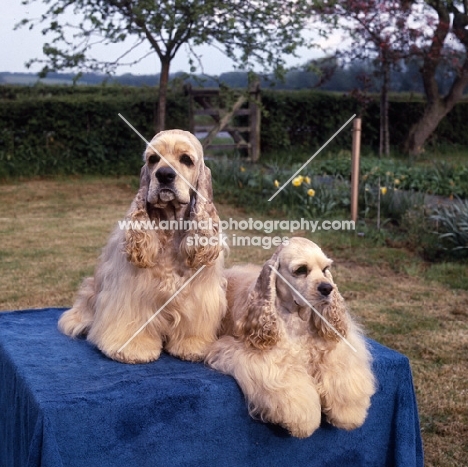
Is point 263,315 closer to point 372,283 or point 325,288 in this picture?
point 325,288

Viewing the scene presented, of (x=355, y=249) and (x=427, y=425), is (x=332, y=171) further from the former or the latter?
(x=427, y=425)

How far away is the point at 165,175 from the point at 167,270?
15.4 inches

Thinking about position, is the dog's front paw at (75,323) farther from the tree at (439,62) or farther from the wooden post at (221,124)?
the tree at (439,62)

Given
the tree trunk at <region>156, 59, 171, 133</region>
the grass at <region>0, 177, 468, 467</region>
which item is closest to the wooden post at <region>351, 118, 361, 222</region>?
the grass at <region>0, 177, 468, 467</region>

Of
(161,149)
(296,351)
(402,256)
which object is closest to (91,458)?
(296,351)

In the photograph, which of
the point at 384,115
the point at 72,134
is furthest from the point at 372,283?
the point at 384,115

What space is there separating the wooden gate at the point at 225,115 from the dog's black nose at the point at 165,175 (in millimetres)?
9931

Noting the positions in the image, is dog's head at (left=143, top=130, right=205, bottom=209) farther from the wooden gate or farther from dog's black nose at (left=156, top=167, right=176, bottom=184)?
the wooden gate

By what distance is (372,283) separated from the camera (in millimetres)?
6773

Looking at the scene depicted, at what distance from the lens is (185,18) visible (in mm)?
10547

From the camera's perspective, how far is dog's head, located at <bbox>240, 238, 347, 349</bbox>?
257cm

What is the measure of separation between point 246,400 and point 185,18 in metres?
8.81

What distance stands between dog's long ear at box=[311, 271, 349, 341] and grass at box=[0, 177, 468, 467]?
146 cm

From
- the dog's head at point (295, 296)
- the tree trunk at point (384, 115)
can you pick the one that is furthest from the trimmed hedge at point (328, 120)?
the dog's head at point (295, 296)
